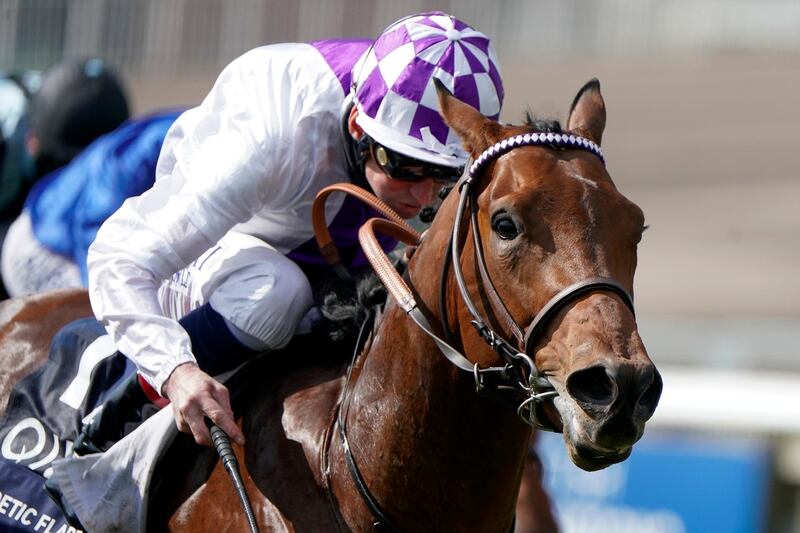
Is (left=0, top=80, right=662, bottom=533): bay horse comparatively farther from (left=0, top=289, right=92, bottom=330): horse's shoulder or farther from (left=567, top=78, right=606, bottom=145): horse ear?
(left=0, top=289, right=92, bottom=330): horse's shoulder

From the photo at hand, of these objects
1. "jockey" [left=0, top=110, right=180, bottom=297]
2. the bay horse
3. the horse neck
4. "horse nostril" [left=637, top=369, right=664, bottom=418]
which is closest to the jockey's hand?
the bay horse

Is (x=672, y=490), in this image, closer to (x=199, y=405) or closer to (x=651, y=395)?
(x=199, y=405)

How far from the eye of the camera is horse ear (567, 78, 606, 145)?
3.06 metres

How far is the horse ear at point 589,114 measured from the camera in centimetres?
306

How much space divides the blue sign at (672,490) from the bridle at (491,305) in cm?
316

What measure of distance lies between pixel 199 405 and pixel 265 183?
24.7 inches

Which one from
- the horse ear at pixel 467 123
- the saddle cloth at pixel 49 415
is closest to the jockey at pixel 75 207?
the saddle cloth at pixel 49 415

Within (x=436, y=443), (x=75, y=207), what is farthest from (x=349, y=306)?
(x=75, y=207)

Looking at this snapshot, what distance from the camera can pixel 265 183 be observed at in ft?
11.1

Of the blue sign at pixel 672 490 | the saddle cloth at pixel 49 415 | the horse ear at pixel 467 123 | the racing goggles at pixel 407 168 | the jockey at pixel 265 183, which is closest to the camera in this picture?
the horse ear at pixel 467 123

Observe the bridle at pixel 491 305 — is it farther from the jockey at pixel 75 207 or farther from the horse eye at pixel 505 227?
the jockey at pixel 75 207

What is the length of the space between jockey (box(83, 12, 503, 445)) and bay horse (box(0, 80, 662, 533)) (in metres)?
0.21

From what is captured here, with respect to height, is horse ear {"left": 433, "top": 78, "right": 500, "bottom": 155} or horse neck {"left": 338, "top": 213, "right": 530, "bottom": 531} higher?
horse ear {"left": 433, "top": 78, "right": 500, "bottom": 155}

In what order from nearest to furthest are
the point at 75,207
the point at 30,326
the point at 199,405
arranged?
the point at 199,405 < the point at 30,326 < the point at 75,207
